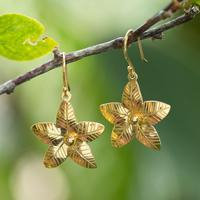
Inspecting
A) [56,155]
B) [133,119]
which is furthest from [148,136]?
[56,155]

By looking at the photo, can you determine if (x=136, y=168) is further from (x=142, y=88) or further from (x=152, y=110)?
(x=152, y=110)

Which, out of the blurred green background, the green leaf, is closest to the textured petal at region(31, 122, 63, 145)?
the green leaf

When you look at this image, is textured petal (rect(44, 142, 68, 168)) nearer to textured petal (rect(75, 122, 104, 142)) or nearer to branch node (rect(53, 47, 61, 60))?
textured petal (rect(75, 122, 104, 142))

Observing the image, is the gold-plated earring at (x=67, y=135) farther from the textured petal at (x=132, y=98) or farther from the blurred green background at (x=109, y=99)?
the blurred green background at (x=109, y=99)

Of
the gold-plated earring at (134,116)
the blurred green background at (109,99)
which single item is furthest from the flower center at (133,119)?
the blurred green background at (109,99)

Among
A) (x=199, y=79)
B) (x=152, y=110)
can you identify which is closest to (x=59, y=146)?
(x=152, y=110)

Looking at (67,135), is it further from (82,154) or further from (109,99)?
(109,99)

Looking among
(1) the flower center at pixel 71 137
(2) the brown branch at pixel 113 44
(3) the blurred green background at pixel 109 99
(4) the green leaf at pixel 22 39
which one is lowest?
(1) the flower center at pixel 71 137
